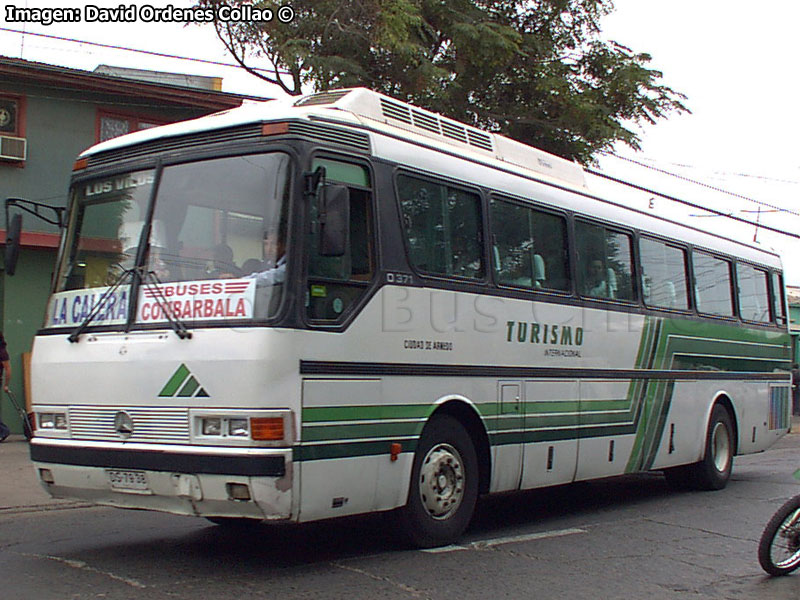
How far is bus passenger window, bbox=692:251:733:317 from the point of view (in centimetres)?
1253

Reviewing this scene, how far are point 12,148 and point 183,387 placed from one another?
36.0 ft

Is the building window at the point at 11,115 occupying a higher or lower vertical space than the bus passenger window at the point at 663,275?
higher

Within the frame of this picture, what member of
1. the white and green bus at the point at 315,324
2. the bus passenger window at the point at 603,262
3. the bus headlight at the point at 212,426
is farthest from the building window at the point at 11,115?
the bus headlight at the point at 212,426

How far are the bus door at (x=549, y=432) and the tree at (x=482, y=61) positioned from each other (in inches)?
405

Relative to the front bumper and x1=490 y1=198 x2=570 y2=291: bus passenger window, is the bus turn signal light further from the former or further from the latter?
x1=490 y1=198 x2=570 y2=291: bus passenger window

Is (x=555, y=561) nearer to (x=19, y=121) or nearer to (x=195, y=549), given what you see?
(x=195, y=549)

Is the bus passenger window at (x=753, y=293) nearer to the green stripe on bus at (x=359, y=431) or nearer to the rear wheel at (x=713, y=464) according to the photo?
the rear wheel at (x=713, y=464)

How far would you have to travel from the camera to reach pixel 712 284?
12875mm

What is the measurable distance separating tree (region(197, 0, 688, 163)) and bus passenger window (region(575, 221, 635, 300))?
341 inches

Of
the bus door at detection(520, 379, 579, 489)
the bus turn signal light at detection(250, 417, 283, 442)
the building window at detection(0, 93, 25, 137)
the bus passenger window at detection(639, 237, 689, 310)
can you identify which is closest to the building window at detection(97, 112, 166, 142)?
the building window at detection(0, 93, 25, 137)

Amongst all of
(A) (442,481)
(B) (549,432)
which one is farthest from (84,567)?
(B) (549,432)

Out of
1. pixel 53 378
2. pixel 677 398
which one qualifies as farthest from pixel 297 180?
pixel 677 398

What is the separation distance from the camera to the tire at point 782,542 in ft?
23.6

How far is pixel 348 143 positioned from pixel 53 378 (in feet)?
8.82
